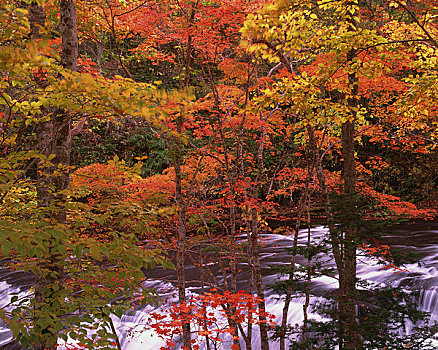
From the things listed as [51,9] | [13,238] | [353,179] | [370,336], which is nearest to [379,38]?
[353,179]

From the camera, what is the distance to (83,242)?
3.11m

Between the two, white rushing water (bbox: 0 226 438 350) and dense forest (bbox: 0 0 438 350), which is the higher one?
dense forest (bbox: 0 0 438 350)

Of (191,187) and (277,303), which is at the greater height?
(191,187)

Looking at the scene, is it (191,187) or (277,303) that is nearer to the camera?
(191,187)

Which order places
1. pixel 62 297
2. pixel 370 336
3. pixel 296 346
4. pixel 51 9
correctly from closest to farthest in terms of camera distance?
pixel 62 297 → pixel 370 336 → pixel 296 346 → pixel 51 9

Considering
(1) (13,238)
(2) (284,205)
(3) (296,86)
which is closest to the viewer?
(1) (13,238)

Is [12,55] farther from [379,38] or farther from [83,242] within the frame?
[379,38]

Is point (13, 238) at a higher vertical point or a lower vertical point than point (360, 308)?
higher

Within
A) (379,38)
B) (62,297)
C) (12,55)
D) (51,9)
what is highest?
(51,9)

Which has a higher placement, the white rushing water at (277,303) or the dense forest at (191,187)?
the dense forest at (191,187)

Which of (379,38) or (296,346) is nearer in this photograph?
(296,346)

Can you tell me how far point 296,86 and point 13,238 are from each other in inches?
169

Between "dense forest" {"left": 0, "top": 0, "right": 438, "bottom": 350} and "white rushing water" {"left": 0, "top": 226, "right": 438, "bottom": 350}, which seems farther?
"white rushing water" {"left": 0, "top": 226, "right": 438, "bottom": 350}

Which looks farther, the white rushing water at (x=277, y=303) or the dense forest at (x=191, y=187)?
the white rushing water at (x=277, y=303)
